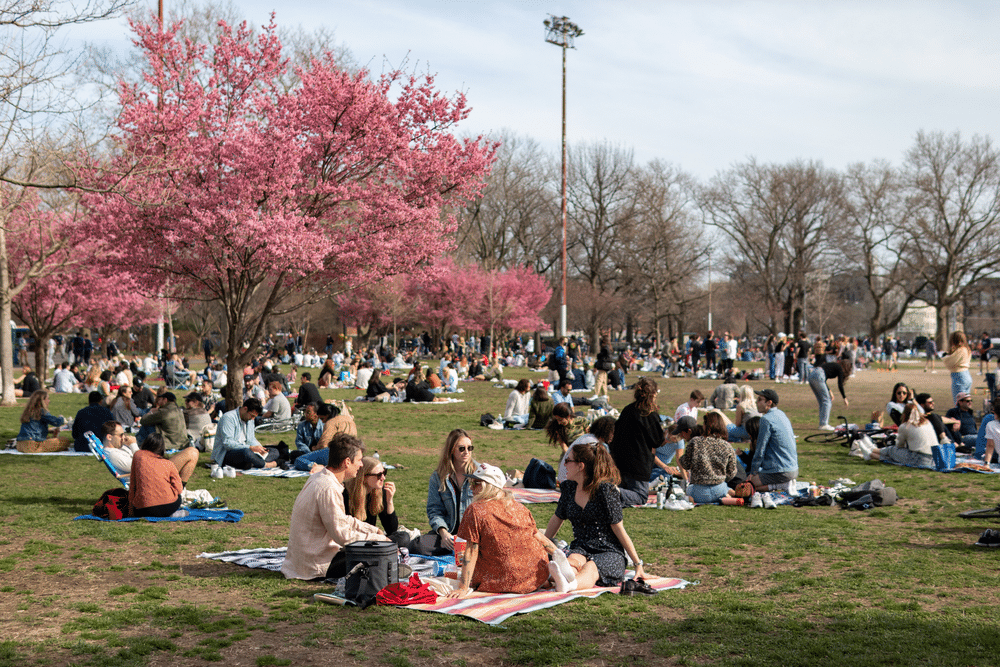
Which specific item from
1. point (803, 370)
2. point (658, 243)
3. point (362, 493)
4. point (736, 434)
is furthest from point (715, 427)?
point (658, 243)

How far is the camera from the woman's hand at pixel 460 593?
623 cm

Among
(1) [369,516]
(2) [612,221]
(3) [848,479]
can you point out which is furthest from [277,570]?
(2) [612,221]

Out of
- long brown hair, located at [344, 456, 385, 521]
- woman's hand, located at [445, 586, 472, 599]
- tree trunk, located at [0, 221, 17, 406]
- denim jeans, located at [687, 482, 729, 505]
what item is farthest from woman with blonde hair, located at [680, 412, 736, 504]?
tree trunk, located at [0, 221, 17, 406]

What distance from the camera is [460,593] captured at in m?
6.24

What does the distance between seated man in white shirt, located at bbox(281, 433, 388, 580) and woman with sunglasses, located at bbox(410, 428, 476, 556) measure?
78cm

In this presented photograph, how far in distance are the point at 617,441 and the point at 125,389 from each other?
10.8 m

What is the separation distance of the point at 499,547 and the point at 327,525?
1368 millimetres

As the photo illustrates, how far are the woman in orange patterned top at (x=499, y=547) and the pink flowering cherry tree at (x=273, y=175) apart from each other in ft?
38.9

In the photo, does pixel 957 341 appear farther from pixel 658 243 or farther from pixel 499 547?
pixel 658 243

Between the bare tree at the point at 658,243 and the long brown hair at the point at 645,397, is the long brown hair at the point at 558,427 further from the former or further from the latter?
the bare tree at the point at 658,243

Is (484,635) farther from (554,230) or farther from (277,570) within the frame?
(554,230)

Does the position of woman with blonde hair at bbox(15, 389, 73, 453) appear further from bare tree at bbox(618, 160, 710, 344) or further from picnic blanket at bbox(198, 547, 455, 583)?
bare tree at bbox(618, 160, 710, 344)

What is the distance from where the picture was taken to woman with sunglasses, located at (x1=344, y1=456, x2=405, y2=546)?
7285 millimetres

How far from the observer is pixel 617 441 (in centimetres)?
971
